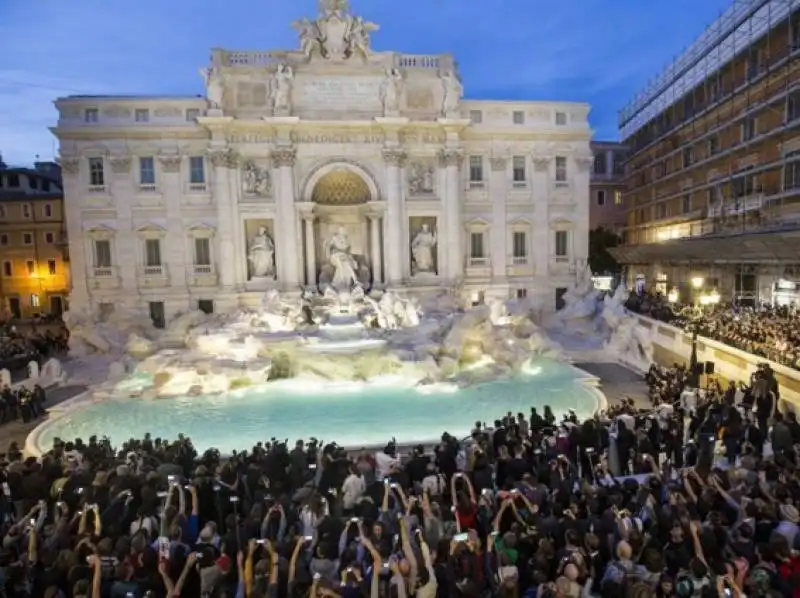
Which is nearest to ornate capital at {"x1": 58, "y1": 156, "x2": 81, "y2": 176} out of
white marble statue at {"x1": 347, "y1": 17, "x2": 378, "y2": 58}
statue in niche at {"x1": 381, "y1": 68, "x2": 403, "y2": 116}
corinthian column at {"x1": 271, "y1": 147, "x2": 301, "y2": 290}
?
corinthian column at {"x1": 271, "y1": 147, "x2": 301, "y2": 290}

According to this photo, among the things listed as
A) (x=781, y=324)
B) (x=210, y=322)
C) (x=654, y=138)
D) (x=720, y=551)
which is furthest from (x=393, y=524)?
(x=654, y=138)

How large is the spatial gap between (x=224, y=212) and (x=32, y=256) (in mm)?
18666

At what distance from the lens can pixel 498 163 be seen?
86.0 feet

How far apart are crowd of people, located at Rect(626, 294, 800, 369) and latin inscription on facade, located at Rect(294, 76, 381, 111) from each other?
14.2 metres

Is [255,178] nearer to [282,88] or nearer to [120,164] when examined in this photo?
[282,88]

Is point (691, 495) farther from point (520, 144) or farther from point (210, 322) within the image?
point (520, 144)

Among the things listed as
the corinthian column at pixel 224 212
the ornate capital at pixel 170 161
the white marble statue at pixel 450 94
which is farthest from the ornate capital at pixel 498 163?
the ornate capital at pixel 170 161

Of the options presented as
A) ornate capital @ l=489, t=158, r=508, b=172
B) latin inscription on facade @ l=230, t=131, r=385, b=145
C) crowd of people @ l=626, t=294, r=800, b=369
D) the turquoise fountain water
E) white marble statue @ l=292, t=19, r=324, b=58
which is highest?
white marble statue @ l=292, t=19, r=324, b=58

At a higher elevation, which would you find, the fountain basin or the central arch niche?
the central arch niche

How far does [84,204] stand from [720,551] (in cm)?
2618

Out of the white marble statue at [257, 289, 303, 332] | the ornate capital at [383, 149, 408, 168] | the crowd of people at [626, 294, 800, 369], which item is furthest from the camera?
the ornate capital at [383, 149, 408, 168]

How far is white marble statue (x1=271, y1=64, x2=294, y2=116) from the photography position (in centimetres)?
2331

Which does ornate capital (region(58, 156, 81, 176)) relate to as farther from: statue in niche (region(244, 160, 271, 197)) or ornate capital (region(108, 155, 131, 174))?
statue in niche (region(244, 160, 271, 197))

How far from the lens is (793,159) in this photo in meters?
21.3
